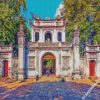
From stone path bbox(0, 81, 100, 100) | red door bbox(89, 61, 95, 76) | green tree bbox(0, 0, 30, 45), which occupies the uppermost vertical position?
green tree bbox(0, 0, 30, 45)

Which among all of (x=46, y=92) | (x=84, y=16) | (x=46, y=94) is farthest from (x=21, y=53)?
(x=46, y=94)

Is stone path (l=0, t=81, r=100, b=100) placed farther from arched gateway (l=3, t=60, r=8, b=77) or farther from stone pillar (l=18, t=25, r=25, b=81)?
arched gateway (l=3, t=60, r=8, b=77)

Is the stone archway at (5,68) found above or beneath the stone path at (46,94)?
above

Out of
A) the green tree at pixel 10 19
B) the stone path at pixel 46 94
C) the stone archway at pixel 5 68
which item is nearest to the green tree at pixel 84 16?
the green tree at pixel 10 19

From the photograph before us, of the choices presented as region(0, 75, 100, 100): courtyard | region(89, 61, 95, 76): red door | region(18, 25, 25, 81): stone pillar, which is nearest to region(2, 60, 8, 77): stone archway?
region(18, 25, 25, 81): stone pillar

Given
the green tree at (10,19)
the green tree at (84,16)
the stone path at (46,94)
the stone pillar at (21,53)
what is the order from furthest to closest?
the green tree at (84,16)
the green tree at (10,19)
the stone pillar at (21,53)
the stone path at (46,94)

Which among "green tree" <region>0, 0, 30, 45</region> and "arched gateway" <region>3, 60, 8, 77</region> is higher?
"green tree" <region>0, 0, 30, 45</region>

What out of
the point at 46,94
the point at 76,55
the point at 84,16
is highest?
the point at 84,16

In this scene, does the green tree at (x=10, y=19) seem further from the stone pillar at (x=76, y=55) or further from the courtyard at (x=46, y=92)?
the courtyard at (x=46, y=92)

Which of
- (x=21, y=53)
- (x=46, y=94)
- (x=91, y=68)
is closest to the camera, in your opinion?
(x=46, y=94)

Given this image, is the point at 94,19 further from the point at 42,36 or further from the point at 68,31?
the point at 42,36

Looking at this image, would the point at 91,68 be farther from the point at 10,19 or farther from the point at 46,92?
the point at 46,92

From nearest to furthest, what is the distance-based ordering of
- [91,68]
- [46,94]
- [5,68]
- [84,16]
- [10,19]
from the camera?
1. [46,94]
2. [5,68]
3. [91,68]
4. [10,19]
5. [84,16]

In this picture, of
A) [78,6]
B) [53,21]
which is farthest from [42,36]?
[78,6]
